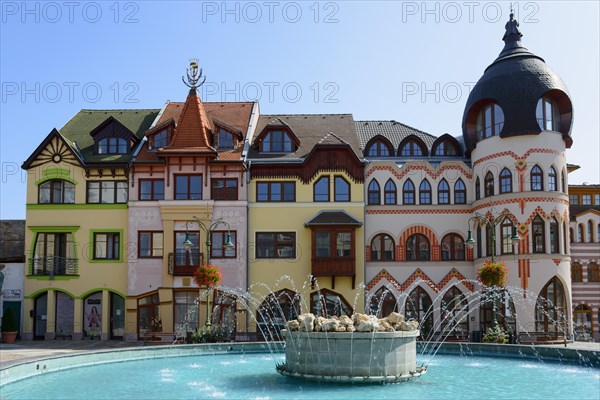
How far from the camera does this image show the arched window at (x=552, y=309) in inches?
1404

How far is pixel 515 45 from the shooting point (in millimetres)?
39625

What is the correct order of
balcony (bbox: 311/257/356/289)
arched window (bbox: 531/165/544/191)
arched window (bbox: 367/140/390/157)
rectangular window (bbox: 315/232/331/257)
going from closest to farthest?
1. arched window (bbox: 531/165/544/191)
2. balcony (bbox: 311/257/356/289)
3. rectangular window (bbox: 315/232/331/257)
4. arched window (bbox: 367/140/390/157)

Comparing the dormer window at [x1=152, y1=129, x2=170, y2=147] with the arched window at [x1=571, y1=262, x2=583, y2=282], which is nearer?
the dormer window at [x1=152, y1=129, x2=170, y2=147]

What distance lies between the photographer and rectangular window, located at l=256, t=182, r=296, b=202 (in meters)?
40.1

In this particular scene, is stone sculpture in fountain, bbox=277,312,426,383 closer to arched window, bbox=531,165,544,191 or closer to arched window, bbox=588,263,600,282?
arched window, bbox=531,165,544,191

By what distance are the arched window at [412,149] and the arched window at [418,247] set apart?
5118 millimetres

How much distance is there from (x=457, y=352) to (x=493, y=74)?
18115mm

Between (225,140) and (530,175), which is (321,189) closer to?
(225,140)

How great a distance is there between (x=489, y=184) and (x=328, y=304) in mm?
→ 10979

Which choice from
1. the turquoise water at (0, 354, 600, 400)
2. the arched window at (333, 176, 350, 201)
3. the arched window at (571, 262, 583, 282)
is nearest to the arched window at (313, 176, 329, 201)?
the arched window at (333, 176, 350, 201)

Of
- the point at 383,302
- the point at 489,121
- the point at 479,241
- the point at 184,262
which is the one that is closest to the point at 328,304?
the point at 383,302

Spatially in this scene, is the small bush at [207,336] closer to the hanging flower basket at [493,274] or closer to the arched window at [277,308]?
the arched window at [277,308]

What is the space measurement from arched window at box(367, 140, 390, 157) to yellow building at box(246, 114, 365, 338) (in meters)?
1.81

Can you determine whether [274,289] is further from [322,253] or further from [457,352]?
[457,352]
